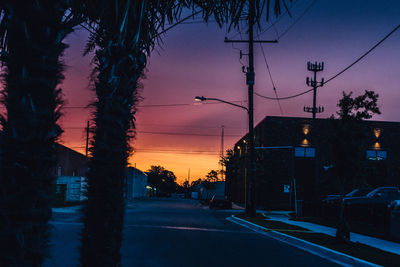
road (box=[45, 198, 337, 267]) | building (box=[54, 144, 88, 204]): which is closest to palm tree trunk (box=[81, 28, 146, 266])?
road (box=[45, 198, 337, 267])

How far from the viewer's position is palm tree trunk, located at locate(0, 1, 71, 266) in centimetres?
286

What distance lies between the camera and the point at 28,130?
9.53 ft

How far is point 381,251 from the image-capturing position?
11.6 meters

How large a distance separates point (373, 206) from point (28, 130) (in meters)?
18.8

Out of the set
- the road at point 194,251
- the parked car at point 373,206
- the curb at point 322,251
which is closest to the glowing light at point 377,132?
the parked car at point 373,206

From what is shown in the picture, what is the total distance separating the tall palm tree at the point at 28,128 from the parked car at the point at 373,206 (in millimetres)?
16747

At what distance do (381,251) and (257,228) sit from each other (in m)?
8.61

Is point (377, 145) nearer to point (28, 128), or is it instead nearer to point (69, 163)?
point (69, 163)

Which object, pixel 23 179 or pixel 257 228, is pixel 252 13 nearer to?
pixel 23 179

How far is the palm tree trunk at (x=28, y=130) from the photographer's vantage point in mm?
2859

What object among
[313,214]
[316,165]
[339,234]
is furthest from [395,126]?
[339,234]

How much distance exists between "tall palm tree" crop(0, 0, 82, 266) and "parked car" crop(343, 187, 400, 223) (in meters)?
16.7

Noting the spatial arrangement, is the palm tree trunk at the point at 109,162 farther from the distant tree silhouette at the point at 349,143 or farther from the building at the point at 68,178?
the building at the point at 68,178

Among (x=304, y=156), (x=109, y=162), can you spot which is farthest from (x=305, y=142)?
(x=109, y=162)
